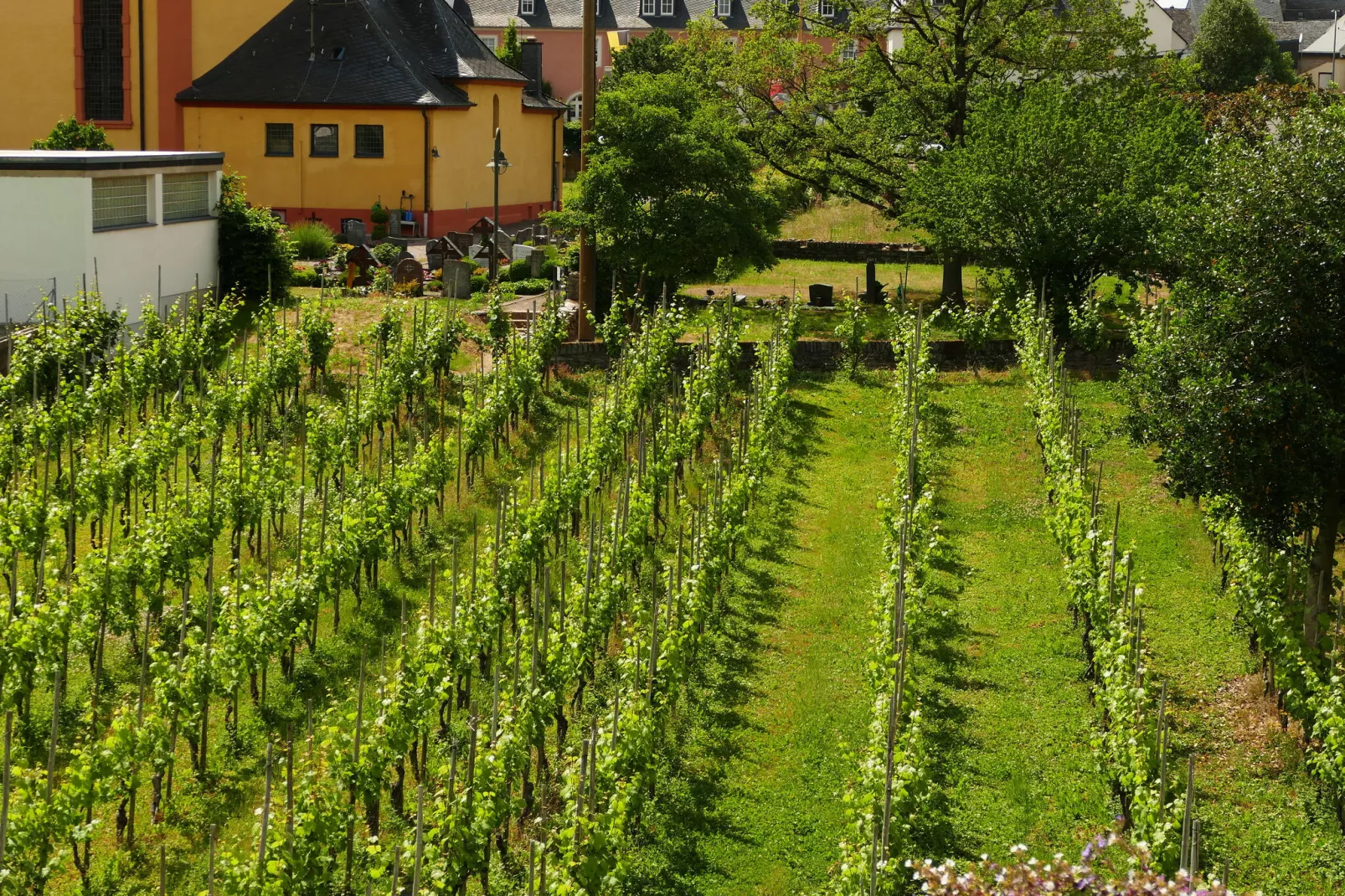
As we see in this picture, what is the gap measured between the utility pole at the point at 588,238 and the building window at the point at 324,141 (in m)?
15.5

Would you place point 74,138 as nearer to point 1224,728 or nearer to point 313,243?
point 313,243

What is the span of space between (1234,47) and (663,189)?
50246 millimetres

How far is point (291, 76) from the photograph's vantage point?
42531 mm

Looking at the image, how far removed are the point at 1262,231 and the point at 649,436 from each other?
10492 mm

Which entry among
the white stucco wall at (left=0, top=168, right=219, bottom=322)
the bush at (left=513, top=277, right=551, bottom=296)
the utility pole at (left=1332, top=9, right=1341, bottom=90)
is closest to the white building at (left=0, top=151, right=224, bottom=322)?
the white stucco wall at (left=0, top=168, right=219, bottom=322)

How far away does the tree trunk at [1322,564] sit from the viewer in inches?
575

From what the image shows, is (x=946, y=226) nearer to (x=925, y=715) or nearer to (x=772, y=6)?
(x=772, y=6)

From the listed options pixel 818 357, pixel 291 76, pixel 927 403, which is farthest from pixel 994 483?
pixel 291 76

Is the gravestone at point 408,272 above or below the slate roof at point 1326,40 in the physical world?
below

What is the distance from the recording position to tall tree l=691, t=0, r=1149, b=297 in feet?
102

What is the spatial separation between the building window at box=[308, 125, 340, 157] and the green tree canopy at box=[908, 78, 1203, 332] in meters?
19.2

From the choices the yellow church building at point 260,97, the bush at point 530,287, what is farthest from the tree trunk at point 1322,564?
the yellow church building at point 260,97

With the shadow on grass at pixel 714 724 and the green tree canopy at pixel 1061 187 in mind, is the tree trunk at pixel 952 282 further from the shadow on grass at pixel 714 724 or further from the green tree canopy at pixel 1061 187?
the shadow on grass at pixel 714 724

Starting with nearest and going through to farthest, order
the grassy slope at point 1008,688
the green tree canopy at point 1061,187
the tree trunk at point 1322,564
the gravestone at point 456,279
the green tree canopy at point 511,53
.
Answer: the grassy slope at point 1008,688
the tree trunk at point 1322,564
the green tree canopy at point 1061,187
the gravestone at point 456,279
the green tree canopy at point 511,53
